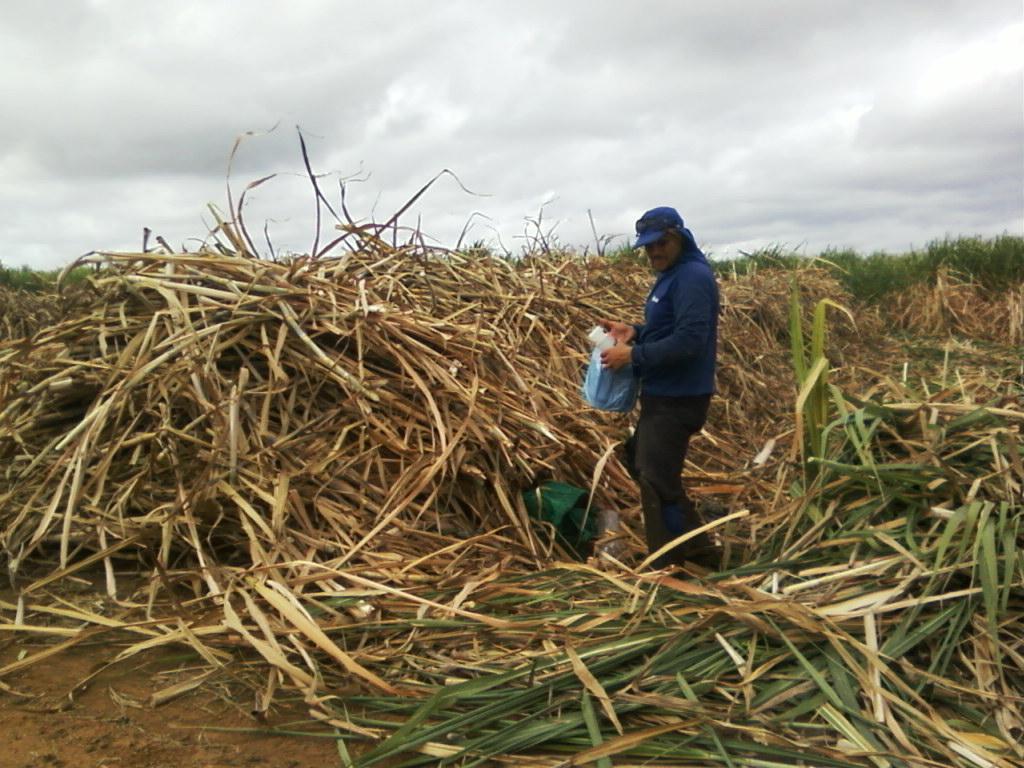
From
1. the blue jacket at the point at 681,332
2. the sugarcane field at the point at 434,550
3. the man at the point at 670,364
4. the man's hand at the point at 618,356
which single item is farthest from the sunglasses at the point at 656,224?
the sugarcane field at the point at 434,550

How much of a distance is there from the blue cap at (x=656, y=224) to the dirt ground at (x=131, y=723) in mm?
2133

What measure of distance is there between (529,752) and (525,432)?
7.09 ft

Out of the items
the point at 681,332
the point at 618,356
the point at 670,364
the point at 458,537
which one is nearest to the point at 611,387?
the point at 618,356

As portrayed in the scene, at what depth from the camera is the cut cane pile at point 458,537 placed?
2350 millimetres

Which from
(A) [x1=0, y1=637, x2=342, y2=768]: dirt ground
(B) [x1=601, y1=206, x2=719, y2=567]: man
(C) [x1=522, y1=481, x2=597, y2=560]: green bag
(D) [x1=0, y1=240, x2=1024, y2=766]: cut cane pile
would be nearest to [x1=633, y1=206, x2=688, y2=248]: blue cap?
(B) [x1=601, y1=206, x2=719, y2=567]: man

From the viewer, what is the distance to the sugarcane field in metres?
2.36

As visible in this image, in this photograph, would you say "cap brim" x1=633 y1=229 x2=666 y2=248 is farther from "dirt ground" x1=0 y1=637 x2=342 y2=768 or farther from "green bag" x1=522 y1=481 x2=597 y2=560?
"dirt ground" x1=0 y1=637 x2=342 y2=768

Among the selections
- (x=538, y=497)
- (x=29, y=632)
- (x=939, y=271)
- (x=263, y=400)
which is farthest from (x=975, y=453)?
(x=939, y=271)

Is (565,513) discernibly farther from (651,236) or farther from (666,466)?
(651,236)

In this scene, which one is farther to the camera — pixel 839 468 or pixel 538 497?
pixel 538 497

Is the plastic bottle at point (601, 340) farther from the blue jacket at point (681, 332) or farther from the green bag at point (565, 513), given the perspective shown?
the green bag at point (565, 513)

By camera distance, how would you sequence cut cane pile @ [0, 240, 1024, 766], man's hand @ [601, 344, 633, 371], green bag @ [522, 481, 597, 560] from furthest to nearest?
green bag @ [522, 481, 597, 560] → man's hand @ [601, 344, 633, 371] → cut cane pile @ [0, 240, 1024, 766]

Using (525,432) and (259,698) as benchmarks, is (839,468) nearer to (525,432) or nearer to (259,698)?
(525,432)

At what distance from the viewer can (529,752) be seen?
2.29m
